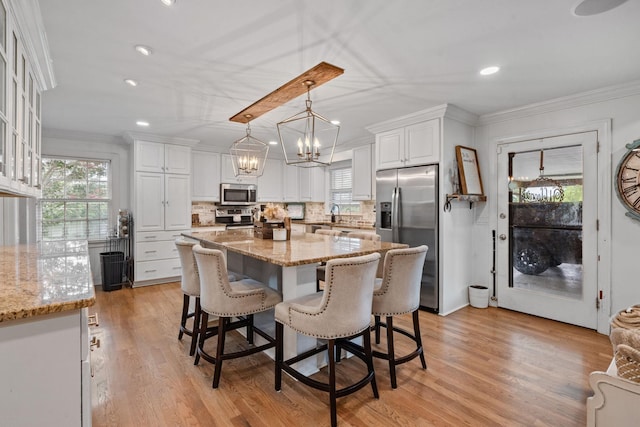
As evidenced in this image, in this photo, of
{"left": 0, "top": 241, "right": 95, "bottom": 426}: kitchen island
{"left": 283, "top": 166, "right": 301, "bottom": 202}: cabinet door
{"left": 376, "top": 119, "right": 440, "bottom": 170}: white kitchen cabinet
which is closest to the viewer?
{"left": 0, "top": 241, "right": 95, "bottom": 426}: kitchen island

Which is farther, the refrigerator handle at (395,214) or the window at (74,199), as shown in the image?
the window at (74,199)

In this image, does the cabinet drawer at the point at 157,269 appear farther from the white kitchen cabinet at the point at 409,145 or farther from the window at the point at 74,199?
the white kitchen cabinet at the point at 409,145

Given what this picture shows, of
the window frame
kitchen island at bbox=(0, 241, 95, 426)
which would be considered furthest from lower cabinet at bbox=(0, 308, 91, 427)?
the window frame

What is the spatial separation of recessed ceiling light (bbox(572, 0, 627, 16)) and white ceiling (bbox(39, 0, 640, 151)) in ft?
0.14

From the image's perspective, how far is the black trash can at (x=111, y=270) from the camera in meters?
4.60

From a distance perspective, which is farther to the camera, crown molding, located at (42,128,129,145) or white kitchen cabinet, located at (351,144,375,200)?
white kitchen cabinet, located at (351,144,375,200)

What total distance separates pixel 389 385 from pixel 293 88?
2378 mm

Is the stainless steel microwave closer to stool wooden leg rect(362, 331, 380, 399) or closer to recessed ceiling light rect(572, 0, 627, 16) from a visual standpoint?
stool wooden leg rect(362, 331, 380, 399)

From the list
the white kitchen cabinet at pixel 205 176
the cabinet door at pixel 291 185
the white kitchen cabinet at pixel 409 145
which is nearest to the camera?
the white kitchen cabinet at pixel 409 145

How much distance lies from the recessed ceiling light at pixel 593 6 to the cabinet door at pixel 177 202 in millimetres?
5172

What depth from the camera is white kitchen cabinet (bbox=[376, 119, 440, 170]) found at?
11.9ft

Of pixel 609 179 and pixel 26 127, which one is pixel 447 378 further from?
pixel 26 127

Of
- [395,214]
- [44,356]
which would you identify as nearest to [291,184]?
[395,214]

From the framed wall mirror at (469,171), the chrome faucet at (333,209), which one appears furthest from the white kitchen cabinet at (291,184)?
the framed wall mirror at (469,171)
